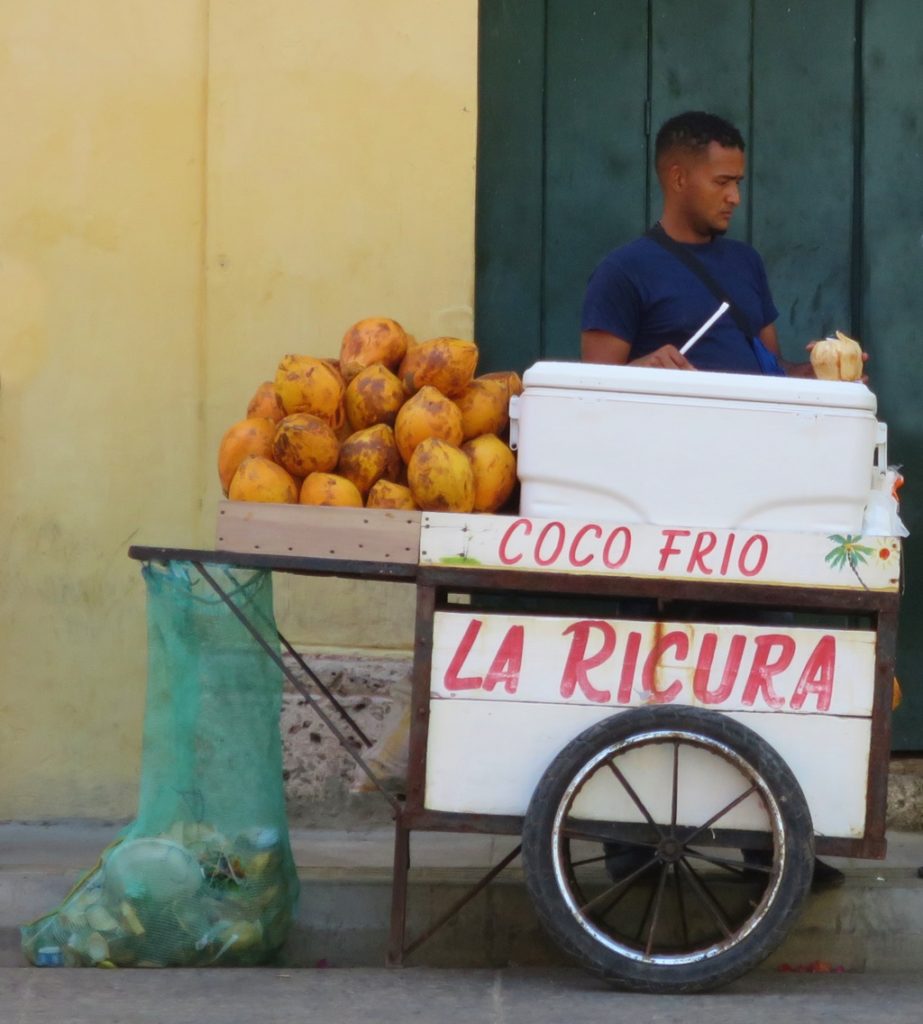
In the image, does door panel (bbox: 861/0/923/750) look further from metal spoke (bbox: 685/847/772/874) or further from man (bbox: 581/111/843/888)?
metal spoke (bbox: 685/847/772/874)

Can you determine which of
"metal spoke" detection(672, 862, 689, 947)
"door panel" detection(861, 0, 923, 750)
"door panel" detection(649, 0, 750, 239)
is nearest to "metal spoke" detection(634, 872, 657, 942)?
"metal spoke" detection(672, 862, 689, 947)

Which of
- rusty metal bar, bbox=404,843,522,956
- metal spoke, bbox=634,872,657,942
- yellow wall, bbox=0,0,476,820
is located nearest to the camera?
rusty metal bar, bbox=404,843,522,956

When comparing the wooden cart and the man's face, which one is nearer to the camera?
the wooden cart

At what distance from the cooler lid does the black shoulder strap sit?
0.71 meters

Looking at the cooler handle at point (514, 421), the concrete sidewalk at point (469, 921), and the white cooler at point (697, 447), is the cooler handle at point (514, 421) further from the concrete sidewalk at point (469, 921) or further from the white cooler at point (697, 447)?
the concrete sidewalk at point (469, 921)

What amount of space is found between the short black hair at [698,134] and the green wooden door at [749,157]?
38.5 inches

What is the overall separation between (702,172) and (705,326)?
523 millimetres

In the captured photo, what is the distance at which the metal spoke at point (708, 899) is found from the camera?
369 cm

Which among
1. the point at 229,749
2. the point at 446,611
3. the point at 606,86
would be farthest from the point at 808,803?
the point at 606,86

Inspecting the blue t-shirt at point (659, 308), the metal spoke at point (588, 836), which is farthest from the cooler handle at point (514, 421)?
the metal spoke at point (588, 836)

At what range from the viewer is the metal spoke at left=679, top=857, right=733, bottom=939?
3689 mm

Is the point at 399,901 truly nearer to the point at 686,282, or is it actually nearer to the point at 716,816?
the point at 716,816

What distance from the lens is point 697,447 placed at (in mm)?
3674

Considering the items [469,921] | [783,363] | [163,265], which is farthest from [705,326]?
→ [163,265]
